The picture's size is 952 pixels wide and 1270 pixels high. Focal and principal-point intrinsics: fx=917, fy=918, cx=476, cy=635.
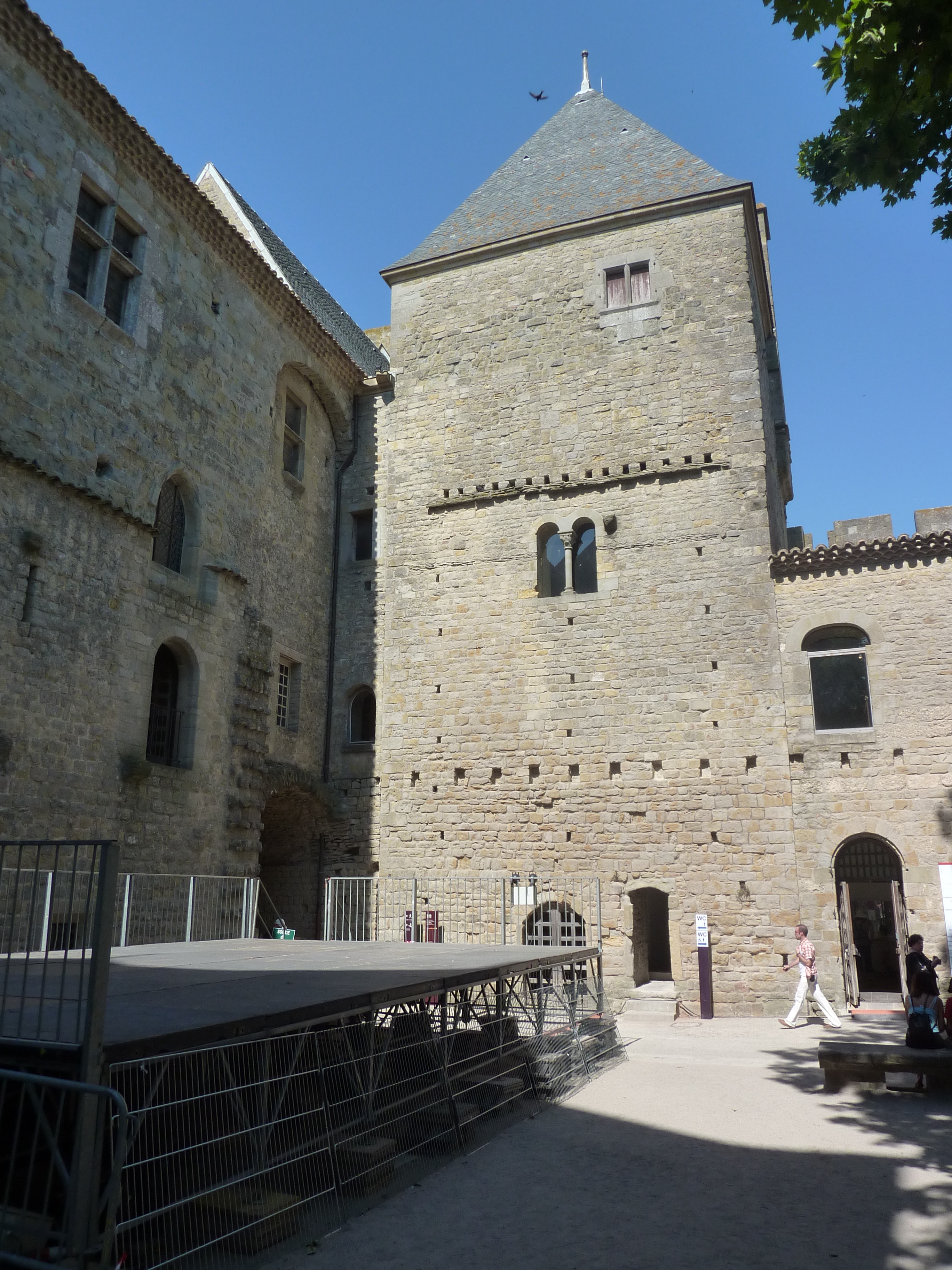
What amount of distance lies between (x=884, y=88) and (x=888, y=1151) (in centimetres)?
611

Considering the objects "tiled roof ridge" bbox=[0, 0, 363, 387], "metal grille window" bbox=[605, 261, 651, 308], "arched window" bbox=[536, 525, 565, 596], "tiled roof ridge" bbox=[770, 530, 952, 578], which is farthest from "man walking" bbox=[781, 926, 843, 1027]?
"tiled roof ridge" bbox=[0, 0, 363, 387]

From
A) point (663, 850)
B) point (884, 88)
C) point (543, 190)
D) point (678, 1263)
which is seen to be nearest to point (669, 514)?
point (663, 850)

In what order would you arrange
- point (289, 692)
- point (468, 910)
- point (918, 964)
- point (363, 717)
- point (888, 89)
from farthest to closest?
1. point (363, 717)
2. point (289, 692)
3. point (468, 910)
4. point (918, 964)
5. point (888, 89)

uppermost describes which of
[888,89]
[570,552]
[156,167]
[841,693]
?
[156,167]

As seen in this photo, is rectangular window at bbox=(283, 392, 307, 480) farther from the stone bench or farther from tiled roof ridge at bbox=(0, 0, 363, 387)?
the stone bench

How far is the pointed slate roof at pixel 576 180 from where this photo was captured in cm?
1552

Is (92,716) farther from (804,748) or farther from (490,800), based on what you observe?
(804,748)

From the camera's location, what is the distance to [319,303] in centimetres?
1950

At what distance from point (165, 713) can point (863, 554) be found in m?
9.59

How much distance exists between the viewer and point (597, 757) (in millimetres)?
13445

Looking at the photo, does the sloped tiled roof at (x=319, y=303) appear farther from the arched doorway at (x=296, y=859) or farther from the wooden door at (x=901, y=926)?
the wooden door at (x=901, y=926)

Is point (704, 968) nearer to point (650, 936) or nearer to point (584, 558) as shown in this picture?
point (650, 936)

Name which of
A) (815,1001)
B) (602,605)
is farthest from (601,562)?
(815,1001)

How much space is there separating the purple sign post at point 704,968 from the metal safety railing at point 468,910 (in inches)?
58.7
